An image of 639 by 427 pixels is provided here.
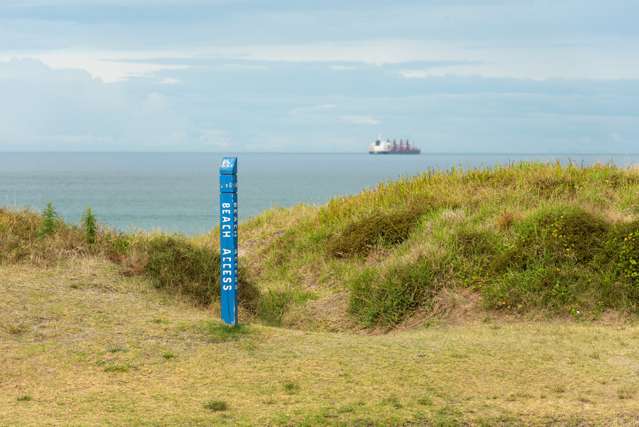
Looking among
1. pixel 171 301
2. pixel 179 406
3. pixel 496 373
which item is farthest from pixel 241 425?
pixel 171 301

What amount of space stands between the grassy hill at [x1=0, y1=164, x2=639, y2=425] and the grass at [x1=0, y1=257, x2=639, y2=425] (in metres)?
0.03

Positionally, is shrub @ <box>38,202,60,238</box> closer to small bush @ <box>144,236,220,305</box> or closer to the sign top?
small bush @ <box>144,236,220,305</box>

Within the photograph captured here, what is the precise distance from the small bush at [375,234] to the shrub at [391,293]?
2097 mm

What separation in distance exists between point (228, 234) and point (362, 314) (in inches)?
159

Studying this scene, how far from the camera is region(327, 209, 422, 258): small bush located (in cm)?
Answer: 1781

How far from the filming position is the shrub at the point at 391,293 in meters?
14.7

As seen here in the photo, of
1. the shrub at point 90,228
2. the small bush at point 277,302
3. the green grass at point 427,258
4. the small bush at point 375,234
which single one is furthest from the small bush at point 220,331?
the small bush at point 375,234

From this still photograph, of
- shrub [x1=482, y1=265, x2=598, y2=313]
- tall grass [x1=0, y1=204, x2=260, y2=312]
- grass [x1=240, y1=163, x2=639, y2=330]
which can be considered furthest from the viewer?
tall grass [x1=0, y1=204, x2=260, y2=312]

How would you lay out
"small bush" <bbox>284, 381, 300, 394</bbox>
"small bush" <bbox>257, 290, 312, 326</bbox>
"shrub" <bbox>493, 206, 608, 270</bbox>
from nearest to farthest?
"small bush" <bbox>284, 381, 300, 394</bbox> → "shrub" <bbox>493, 206, 608, 270</bbox> → "small bush" <bbox>257, 290, 312, 326</bbox>

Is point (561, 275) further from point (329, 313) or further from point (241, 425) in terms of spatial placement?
point (241, 425)

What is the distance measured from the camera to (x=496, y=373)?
406 inches

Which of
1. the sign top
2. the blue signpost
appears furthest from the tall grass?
the sign top

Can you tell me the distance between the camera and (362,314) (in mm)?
15016

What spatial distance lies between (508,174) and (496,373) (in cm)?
1110
